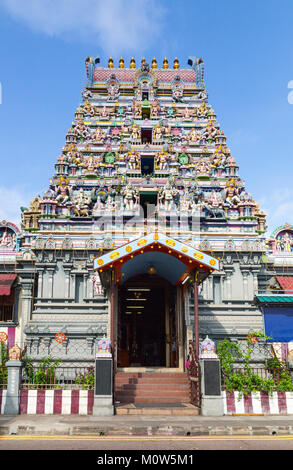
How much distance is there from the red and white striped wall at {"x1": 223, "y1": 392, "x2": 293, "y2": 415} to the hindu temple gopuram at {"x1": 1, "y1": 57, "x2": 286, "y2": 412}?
4.10 meters

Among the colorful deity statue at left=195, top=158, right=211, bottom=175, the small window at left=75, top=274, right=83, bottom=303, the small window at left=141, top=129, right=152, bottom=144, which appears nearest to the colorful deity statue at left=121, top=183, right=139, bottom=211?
the colorful deity statue at left=195, top=158, right=211, bottom=175

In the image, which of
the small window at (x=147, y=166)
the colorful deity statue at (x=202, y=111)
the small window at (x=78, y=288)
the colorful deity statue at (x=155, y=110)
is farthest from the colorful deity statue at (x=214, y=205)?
the colorful deity statue at (x=155, y=110)

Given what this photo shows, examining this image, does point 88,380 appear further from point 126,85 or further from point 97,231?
point 126,85

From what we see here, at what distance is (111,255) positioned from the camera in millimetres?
15992

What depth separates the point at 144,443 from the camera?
10062 mm

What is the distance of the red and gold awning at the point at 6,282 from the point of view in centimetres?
2366

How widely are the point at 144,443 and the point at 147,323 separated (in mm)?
17643

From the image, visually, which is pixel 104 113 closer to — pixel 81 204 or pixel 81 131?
pixel 81 131

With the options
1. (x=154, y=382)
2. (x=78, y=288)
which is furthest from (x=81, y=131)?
(x=154, y=382)

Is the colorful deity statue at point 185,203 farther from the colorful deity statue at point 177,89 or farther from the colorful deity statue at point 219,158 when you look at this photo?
the colorful deity statue at point 177,89

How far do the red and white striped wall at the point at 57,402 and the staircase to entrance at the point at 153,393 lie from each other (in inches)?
43.1

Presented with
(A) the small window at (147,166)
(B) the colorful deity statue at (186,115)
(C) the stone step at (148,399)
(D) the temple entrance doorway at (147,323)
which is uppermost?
(B) the colorful deity statue at (186,115)

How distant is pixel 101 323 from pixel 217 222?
8.37m

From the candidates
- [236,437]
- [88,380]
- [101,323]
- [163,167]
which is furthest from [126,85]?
[236,437]
